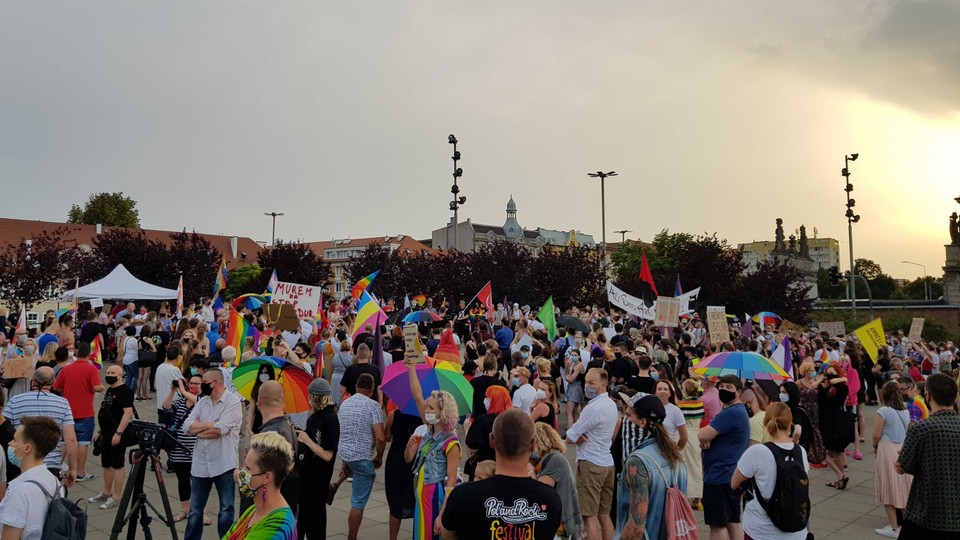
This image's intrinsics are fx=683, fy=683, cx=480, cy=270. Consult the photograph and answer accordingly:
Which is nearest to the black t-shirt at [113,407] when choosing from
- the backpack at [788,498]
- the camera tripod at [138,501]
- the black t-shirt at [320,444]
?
the camera tripod at [138,501]

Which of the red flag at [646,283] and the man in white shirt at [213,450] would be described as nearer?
the man in white shirt at [213,450]

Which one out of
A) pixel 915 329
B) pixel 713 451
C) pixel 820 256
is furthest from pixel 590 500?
pixel 820 256

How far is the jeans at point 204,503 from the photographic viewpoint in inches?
254

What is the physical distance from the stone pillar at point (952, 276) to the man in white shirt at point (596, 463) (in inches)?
2170

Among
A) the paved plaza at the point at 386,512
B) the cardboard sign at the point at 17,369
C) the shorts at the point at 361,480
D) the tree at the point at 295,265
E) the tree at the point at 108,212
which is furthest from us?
the tree at the point at 108,212

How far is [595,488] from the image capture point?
22.0ft

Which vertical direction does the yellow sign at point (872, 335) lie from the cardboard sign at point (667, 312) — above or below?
below

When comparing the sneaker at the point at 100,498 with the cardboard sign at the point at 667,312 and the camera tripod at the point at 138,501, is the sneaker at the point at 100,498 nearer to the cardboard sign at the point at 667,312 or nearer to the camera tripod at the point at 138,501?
the camera tripod at the point at 138,501

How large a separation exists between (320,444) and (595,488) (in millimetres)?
2693

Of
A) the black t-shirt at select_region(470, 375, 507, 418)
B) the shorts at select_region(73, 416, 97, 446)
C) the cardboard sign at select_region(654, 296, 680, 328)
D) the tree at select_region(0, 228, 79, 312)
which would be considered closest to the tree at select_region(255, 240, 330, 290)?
the tree at select_region(0, 228, 79, 312)

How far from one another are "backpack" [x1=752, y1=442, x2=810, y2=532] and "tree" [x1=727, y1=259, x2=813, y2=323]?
3763cm

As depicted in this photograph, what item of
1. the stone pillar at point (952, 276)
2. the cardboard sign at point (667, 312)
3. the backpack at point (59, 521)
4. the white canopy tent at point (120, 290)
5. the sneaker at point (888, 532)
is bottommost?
the sneaker at point (888, 532)

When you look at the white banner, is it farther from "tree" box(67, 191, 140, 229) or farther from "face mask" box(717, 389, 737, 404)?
"tree" box(67, 191, 140, 229)

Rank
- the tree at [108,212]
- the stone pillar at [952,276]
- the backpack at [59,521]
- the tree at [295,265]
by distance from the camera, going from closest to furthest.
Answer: the backpack at [59,521] < the tree at [295,265] < the stone pillar at [952,276] < the tree at [108,212]
